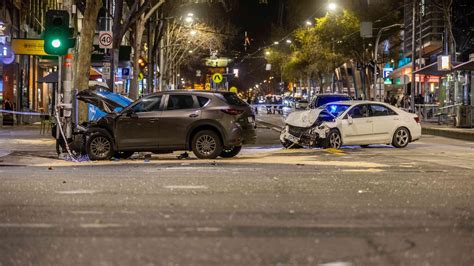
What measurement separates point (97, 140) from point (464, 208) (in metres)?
9.12

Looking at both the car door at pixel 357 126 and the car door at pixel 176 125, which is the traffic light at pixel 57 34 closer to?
the car door at pixel 176 125

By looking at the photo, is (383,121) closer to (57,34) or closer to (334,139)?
(334,139)

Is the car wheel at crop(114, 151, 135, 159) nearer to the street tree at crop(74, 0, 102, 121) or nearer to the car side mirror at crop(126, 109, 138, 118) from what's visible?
the car side mirror at crop(126, 109, 138, 118)

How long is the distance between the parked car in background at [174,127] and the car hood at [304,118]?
3.34 metres

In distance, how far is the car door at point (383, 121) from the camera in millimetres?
18812

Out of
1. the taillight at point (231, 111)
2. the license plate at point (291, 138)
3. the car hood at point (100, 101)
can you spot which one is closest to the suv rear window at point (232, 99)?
the taillight at point (231, 111)

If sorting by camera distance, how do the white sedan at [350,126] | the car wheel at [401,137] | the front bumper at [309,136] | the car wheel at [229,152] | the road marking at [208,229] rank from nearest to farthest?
the road marking at [208,229]
the car wheel at [229,152]
the front bumper at [309,136]
the white sedan at [350,126]
the car wheel at [401,137]

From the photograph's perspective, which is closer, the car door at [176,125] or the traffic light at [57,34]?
the car door at [176,125]

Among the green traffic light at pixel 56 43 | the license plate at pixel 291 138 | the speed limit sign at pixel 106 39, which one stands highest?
the speed limit sign at pixel 106 39

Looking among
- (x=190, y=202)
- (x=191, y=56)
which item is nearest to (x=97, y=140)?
(x=190, y=202)

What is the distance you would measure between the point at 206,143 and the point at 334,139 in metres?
4.72

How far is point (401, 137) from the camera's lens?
19109 mm

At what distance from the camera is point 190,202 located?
867 centimetres

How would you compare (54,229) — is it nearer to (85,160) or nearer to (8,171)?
(8,171)
